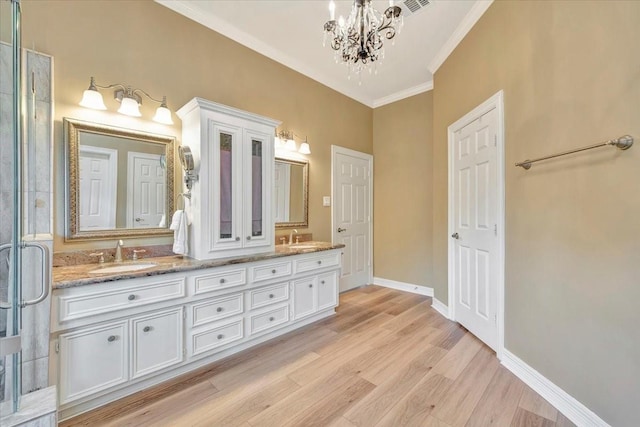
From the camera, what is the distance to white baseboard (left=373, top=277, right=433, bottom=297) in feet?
12.9

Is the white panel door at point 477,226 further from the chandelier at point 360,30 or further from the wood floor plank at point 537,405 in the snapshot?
the chandelier at point 360,30

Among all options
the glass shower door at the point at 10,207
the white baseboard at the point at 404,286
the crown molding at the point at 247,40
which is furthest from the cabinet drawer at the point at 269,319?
the crown molding at the point at 247,40

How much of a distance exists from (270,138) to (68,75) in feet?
4.97

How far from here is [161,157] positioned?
2.33 metres

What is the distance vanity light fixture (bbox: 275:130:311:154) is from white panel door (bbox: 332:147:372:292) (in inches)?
24.3

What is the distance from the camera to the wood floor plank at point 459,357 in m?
2.08

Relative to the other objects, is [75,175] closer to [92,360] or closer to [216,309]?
[92,360]

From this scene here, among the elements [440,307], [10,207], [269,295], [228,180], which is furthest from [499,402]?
[10,207]

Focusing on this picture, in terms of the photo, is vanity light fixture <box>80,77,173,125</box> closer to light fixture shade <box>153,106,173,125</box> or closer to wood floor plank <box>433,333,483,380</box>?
light fixture shade <box>153,106,173,125</box>

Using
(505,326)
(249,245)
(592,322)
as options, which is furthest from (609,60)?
(249,245)

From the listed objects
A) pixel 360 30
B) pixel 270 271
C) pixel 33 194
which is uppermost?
pixel 360 30

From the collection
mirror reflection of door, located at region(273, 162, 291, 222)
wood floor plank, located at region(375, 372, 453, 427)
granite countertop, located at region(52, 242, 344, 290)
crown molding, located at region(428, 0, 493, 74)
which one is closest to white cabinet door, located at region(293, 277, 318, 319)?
granite countertop, located at region(52, 242, 344, 290)

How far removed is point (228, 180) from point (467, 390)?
2.41 meters

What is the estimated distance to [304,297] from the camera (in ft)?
9.29
